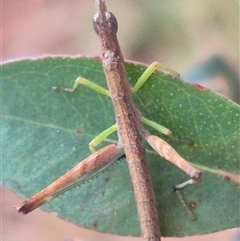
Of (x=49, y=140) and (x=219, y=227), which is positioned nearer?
(x=219, y=227)

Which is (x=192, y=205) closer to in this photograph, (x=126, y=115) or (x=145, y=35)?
(x=126, y=115)

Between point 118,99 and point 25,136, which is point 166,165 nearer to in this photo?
point 118,99

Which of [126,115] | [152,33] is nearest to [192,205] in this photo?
[126,115]

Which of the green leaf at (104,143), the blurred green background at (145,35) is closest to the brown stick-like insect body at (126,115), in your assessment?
the green leaf at (104,143)

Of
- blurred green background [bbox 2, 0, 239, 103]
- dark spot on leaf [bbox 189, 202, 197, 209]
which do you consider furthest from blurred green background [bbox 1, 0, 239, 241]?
dark spot on leaf [bbox 189, 202, 197, 209]

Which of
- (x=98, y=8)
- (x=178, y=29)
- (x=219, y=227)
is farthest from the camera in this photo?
(x=178, y=29)

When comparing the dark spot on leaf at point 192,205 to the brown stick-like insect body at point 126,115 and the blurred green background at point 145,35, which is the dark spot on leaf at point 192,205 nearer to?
the brown stick-like insect body at point 126,115

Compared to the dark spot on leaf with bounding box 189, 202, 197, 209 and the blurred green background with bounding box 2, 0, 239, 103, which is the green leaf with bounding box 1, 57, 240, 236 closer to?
the dark spot on leaf with bounding box 189, 202, 197, 209

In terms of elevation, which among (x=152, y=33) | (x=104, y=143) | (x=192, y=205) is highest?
(x=152, y=33)

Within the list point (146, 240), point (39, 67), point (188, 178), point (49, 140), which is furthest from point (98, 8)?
point (146, 240)
